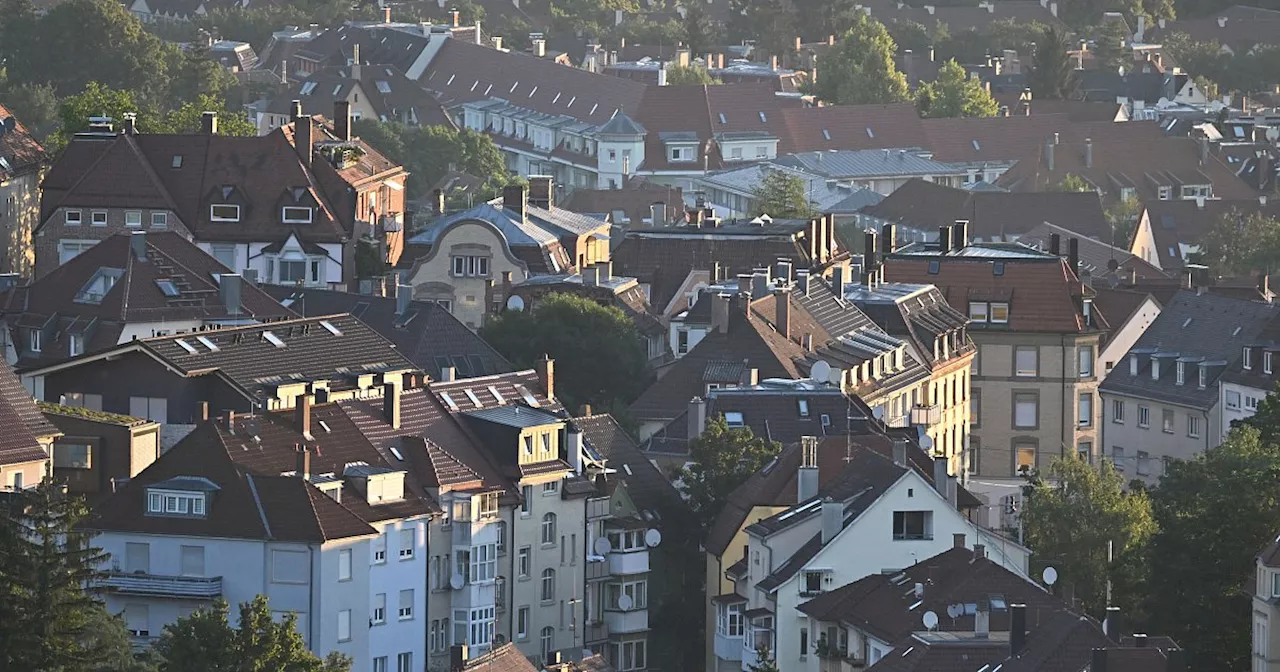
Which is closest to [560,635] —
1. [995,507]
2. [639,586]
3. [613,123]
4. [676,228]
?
[639,586]

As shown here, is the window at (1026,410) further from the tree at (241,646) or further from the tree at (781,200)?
the tree at (241,646)

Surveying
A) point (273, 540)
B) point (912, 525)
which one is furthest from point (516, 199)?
point (273, 540)

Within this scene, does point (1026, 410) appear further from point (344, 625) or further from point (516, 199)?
point (344, 625)

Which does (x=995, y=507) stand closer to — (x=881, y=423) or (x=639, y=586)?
(x=881, y=423)

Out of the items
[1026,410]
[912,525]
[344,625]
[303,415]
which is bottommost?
[344,625]

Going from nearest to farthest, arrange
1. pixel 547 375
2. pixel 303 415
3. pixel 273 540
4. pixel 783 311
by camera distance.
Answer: pixel 273 540 → pixel 303 415 → pixel 547 375 → pixel 783 311

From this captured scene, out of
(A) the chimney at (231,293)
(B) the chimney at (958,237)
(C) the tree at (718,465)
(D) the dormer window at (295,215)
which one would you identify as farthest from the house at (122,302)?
(B) the chimney at (958,237)
